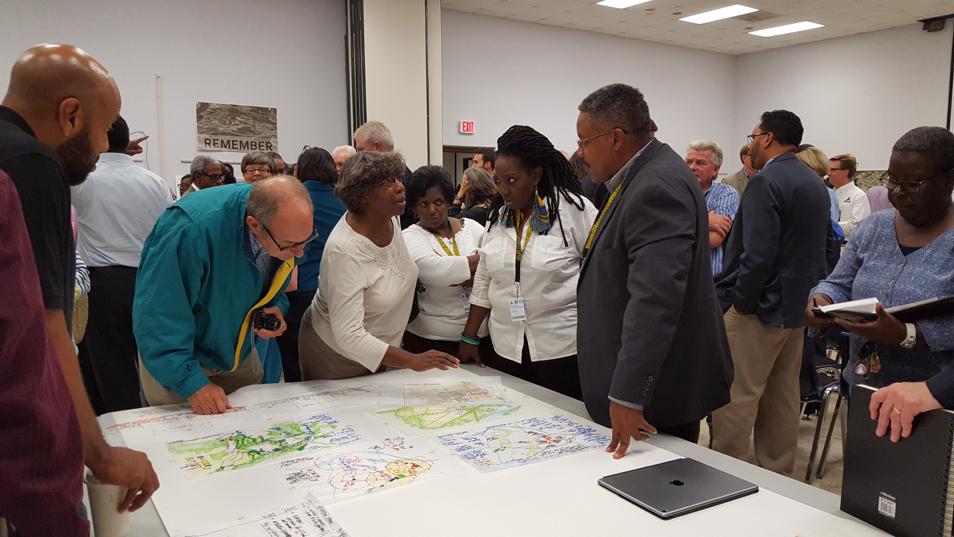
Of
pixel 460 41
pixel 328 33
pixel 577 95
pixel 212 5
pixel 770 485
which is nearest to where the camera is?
pixel 770 485

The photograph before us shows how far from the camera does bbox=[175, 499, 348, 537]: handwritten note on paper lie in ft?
3.61

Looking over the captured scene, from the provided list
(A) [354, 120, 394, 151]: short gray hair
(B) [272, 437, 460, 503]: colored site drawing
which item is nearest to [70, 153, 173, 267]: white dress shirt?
(A) [354, 120, 394, 151]: short gray hair

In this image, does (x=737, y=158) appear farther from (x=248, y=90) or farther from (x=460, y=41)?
(x=248, y=90)

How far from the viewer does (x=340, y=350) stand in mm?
2127

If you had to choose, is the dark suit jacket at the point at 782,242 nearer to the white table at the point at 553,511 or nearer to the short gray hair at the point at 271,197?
the white table at the point at 553,511

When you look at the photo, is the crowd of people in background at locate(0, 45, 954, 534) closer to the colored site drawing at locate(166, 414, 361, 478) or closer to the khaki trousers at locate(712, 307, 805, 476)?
the khaki trousers at locate(712, 307, 805, 476)

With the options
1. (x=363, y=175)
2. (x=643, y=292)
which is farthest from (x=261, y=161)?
(x=643, y=292)

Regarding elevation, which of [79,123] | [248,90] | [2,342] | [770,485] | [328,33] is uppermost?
[328,33]

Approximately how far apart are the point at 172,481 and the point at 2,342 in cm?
90

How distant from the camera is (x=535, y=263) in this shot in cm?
208

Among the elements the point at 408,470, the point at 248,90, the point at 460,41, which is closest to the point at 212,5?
the point at 248,90

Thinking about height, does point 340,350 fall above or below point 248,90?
below

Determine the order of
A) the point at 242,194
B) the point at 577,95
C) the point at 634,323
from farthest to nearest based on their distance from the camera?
the point at 577,95 → the point at 242,194 → the point at 634,323

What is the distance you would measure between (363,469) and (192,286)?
79cm
